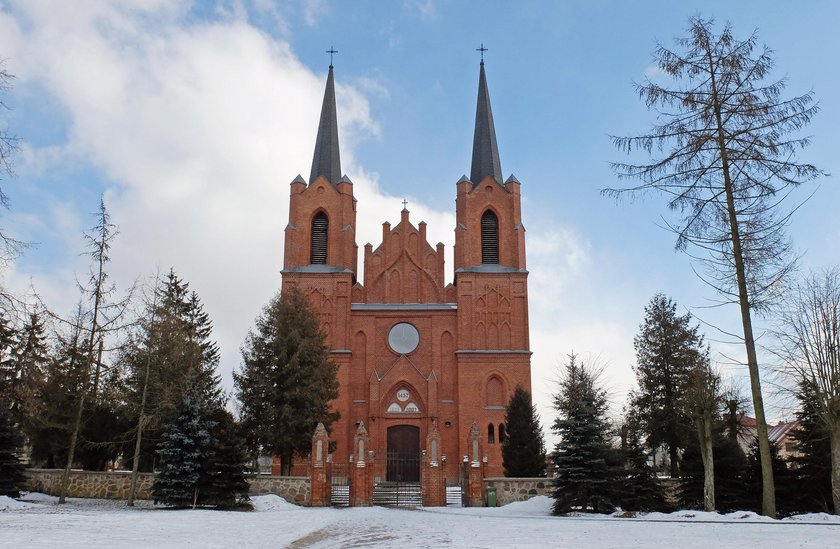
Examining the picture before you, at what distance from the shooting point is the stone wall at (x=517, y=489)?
25.1 m

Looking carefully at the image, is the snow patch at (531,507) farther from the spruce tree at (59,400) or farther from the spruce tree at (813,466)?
the spruce tree at (59,400)

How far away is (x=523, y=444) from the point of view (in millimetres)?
30938

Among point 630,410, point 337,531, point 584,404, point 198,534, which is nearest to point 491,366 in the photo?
point 630,410

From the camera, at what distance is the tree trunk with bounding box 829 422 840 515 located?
1748 cm

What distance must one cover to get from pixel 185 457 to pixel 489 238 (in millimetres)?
26808

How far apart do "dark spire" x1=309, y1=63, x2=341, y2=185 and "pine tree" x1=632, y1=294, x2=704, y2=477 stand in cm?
2261

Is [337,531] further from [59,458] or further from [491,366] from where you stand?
[491,366]

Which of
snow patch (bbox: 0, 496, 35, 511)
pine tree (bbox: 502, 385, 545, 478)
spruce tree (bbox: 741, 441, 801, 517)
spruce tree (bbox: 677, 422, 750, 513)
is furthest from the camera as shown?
pine tree (bbox: 502, 385, 545, 478)

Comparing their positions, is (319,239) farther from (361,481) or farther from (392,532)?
(392,532)

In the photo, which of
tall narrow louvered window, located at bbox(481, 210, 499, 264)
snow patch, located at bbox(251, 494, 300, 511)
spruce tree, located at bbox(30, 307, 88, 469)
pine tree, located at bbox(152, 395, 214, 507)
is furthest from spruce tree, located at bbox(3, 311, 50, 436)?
tall narrow louvered window, located at bbox(481, 210, 499, 264)

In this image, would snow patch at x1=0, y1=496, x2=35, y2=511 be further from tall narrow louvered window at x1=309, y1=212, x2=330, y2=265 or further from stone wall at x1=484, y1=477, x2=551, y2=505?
tall narrow louvered window at x1=309, y1=212, x2=330, y2=265

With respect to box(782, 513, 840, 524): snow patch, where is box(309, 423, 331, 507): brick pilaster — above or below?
above

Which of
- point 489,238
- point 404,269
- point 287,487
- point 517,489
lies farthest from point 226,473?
point 489,238

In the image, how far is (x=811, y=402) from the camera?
19.7 meters
